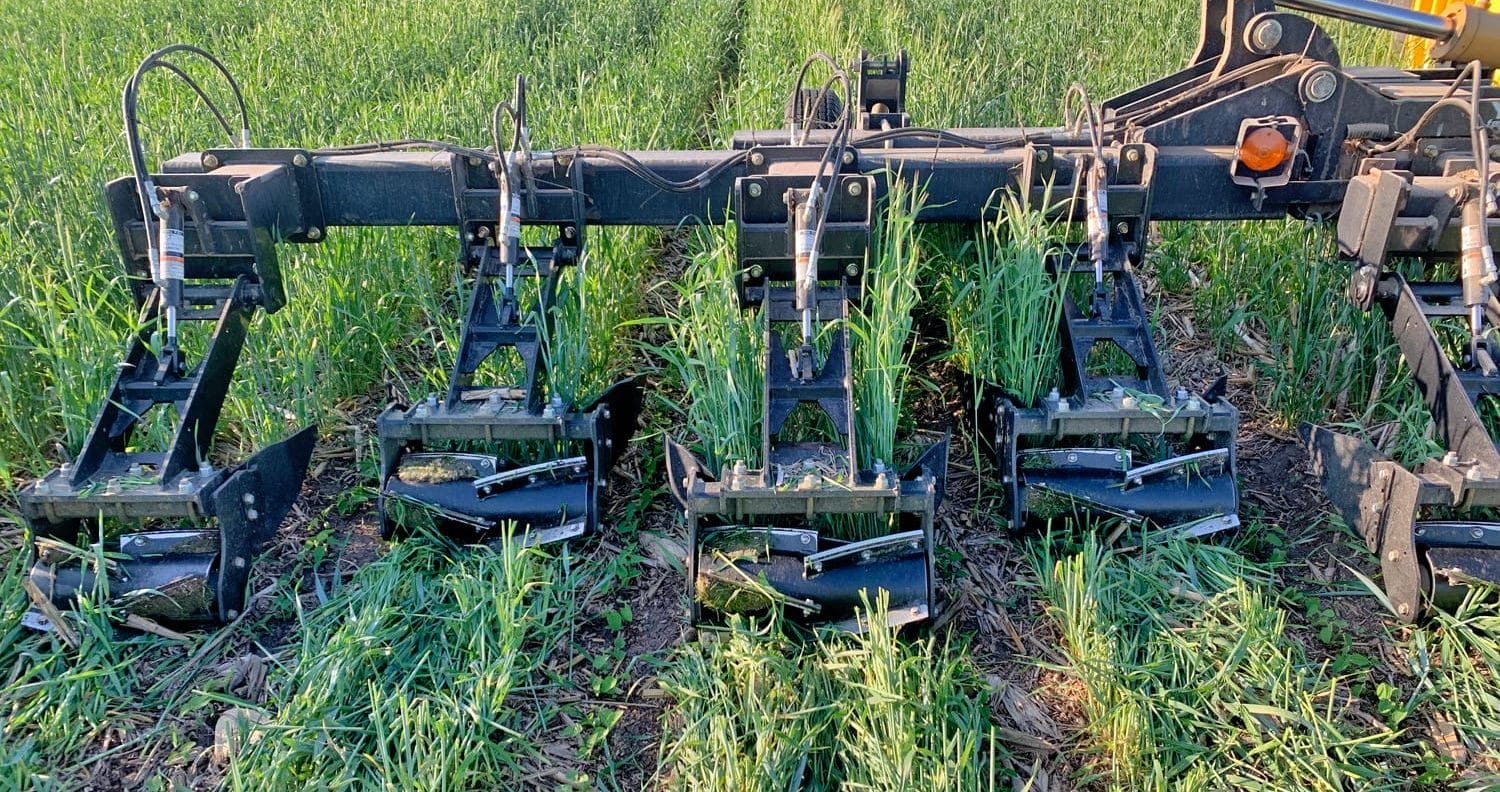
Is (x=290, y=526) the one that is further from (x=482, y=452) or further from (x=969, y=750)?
(x=969, y=750)

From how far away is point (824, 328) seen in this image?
2.79 meters

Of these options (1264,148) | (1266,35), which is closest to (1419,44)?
(1266,35)

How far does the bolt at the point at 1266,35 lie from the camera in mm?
3367

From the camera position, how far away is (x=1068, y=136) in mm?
3471

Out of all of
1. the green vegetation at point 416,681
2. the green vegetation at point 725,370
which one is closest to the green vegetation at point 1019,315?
the green vegetation at point 725,370

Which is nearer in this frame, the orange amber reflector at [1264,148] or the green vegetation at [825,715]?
the green vegetation at [825,715]

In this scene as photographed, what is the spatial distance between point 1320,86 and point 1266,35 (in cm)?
28

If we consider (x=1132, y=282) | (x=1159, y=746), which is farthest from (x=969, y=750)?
(x=1132, y=282)

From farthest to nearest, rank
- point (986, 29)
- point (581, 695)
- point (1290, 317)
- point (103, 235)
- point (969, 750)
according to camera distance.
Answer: point (986, 29) < point (103, 235) < point (1290, 317) < point (581, 695) < point (969, 750)

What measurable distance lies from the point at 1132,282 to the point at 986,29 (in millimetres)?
5345

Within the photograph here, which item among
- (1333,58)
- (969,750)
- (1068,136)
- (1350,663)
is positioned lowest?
(1350,663)

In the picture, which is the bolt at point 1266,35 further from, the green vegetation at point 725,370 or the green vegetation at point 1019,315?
the green vegetation at point 725,370

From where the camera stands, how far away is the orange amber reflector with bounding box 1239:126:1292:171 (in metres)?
3.13

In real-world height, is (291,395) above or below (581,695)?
above
